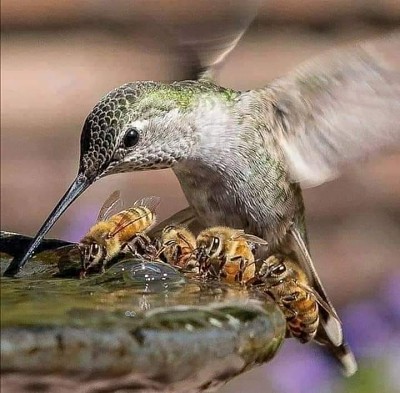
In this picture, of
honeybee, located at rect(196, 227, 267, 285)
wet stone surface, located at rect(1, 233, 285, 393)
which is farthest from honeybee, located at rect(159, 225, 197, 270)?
wet stone surface, located at rect(1, 233, 285, 393)

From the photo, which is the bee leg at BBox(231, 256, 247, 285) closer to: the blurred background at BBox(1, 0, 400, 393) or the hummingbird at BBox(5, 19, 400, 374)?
the hummingbird at BBox(5, 19, 400, 374)

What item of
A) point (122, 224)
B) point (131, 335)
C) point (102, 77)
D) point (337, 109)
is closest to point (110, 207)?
point (122, 224)

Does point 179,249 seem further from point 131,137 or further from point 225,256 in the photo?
point 131,137

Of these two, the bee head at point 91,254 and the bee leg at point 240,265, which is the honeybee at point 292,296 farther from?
the bee head at point 91,254

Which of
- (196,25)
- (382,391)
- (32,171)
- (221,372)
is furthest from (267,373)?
(221,372)

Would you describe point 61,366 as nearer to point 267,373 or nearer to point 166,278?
point 166,278

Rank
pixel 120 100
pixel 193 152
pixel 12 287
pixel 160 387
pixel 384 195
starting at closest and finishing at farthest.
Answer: pixel 160 387, pixel 12 287, pixel 120 100, pixel 193 152, pixel 384 195

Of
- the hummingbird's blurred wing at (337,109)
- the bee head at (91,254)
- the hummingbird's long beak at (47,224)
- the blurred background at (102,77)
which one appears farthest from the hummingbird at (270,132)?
the blurred background at (102,77)
